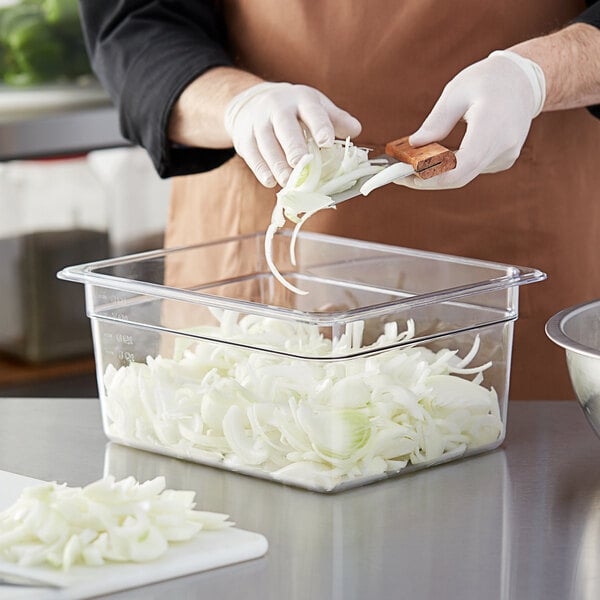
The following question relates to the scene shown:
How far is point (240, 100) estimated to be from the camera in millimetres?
1558

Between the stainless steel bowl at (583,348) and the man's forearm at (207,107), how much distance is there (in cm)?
57

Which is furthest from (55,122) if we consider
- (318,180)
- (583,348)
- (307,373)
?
(583,348)

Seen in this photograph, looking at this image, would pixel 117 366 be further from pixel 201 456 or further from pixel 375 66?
pixel 375 66

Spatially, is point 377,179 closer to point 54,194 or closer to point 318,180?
point 318,180

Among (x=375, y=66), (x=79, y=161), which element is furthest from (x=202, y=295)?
(x=79, y=161)

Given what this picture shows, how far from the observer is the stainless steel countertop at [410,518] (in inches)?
A: 37.3

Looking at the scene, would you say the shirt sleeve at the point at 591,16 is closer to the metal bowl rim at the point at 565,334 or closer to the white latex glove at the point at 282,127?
the white latex glove at the point at 282,127

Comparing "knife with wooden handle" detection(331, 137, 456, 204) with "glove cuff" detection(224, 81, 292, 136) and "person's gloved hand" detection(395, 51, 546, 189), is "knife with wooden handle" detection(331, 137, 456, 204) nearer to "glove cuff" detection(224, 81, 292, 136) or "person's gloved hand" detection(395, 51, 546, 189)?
"person's gloved hand" detection(395, 51, 546, 189)

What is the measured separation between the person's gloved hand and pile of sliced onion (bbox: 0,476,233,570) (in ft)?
1.67

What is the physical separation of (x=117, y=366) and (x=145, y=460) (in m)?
0.11

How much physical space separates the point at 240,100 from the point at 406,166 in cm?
39

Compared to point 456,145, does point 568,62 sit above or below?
above

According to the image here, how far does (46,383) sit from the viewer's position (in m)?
2.99

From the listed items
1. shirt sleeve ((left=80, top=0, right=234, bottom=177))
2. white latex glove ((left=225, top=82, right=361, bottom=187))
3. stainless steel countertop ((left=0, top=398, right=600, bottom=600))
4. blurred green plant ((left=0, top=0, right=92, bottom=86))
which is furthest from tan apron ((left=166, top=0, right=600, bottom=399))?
blurred green plant ((left=0, top=0, right=92, bottom=86))
